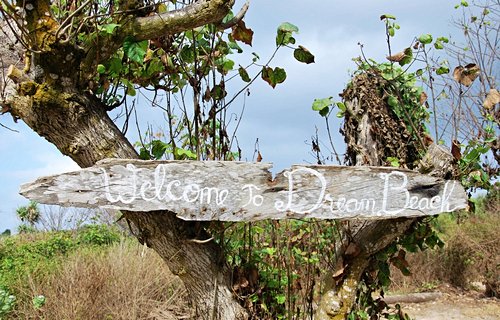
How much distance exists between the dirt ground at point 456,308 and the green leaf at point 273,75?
444cm

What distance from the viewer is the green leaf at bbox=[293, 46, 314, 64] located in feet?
9.81

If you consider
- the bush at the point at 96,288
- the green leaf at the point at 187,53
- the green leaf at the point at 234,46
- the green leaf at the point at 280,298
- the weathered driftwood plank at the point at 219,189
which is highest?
the green leaf at the point at 234,46

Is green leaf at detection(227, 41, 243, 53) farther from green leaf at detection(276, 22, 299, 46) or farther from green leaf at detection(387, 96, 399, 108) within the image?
green leaf at detection(387, 96, 399, 108)

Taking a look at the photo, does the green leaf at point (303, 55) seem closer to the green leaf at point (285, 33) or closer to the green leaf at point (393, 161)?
the green leaf at point (285, 33)

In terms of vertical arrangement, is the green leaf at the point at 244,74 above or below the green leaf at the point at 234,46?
below

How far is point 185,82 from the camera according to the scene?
3.41m

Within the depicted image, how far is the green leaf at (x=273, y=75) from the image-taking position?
10.3 ft

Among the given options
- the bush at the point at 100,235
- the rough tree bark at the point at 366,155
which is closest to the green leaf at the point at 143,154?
the rough tree bark at the point at 366,155

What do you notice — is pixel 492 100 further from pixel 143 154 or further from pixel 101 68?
pixel 101 68

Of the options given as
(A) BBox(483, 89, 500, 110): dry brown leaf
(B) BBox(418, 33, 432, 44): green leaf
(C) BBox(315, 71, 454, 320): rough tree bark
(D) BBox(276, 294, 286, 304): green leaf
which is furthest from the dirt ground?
(B) BBox(418, 33, 432, 44): green leaf

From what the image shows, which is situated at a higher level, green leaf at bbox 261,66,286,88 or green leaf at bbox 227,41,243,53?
green leaf at bbox 227,41,243,53

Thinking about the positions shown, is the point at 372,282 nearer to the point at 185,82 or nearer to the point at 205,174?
the point at 205,174

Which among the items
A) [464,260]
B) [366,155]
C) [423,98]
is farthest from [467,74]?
[464,260]

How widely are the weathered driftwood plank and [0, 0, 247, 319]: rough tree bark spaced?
23 cm
